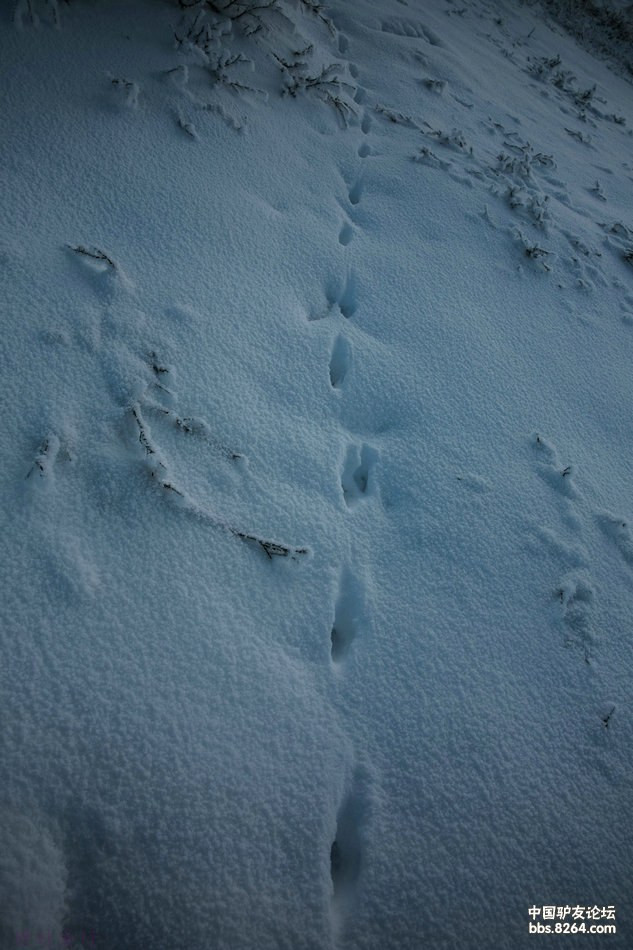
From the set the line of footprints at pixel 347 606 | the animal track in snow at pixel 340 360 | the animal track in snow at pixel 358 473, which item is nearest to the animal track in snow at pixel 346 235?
the line of footprints at pixel 347 606

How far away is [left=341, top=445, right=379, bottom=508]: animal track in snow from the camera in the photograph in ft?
5.34

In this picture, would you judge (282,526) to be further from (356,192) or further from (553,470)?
(356,192)

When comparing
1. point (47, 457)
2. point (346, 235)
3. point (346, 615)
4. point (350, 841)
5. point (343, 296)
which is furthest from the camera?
point (346, 235)

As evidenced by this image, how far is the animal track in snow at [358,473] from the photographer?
5.34ft

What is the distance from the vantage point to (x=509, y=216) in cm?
286

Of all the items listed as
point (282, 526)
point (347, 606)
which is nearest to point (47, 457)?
point (282, 526)

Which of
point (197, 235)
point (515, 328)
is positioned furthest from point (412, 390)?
point (197, 235)

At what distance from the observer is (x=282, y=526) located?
1440mm

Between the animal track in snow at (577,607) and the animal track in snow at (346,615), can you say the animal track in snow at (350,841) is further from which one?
the animal track in snow at (577,607)

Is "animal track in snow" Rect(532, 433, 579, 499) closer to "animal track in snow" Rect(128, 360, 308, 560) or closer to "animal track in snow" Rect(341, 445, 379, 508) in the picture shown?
"animal track in snow" Rect(341, 445, 379, 508)

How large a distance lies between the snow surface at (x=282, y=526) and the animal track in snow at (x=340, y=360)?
1 centimetres

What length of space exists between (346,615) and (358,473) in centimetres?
49

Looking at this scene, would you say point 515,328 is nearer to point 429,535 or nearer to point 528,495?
point 528,495

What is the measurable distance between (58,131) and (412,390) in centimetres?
168
